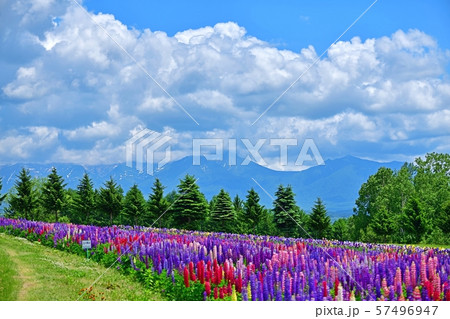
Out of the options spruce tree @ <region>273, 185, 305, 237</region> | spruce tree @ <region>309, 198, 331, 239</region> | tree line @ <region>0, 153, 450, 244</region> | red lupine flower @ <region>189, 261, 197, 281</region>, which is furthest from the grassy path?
spruce tree @ <region>309, 198, 331, 239</region>

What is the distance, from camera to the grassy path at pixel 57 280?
39.4ft

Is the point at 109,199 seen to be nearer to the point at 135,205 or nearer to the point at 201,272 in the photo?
the point at 135,205

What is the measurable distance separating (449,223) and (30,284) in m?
43.6

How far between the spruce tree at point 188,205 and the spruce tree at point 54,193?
14.1m

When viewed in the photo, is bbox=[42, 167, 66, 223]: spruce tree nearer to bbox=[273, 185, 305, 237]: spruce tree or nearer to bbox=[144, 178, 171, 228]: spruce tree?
bbox=[144, 178, 171, 228]: spruce tree

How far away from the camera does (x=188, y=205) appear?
5325 centimetres

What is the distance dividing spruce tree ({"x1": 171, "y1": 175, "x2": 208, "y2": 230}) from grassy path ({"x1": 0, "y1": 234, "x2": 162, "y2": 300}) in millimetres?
33994

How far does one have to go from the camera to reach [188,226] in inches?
2140

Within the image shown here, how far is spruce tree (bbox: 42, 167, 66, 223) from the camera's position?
184 ft

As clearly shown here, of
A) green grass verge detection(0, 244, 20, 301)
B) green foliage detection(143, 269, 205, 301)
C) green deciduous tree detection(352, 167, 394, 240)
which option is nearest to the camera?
green foliage detection(143, 269, 205, 301)

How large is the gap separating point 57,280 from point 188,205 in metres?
39.5

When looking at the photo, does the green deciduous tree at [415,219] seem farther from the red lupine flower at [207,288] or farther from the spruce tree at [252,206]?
the red lupine flower at [207,288]
